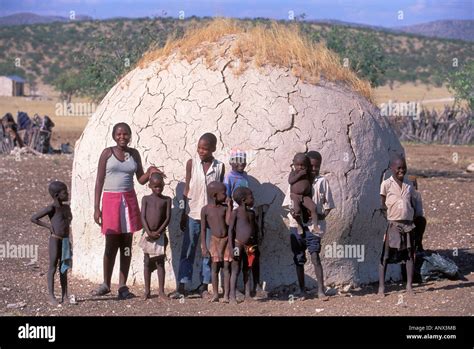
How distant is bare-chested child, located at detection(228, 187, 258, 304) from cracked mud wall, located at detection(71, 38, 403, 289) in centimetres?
41

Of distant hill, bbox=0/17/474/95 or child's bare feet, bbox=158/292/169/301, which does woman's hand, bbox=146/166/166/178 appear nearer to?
child's bare feet, bbox=158/292/169/301

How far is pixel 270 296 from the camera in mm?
7316

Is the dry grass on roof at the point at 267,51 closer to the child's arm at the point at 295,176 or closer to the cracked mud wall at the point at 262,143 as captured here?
the cracked mud wall at the point at 262,143

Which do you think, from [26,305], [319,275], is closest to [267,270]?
[319,275]

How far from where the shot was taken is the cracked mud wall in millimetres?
7383

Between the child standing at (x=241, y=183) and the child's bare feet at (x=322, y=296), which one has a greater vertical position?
the child standing at (x=241, y=183)

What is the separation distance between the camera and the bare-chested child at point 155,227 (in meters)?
7.00

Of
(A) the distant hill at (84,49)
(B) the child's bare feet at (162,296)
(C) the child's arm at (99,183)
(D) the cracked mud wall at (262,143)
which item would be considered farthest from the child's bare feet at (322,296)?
(A) the distant hill at (84,49)

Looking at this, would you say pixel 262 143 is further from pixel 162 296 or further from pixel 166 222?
pixel 162 296

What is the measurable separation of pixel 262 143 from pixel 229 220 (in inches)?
33.8
